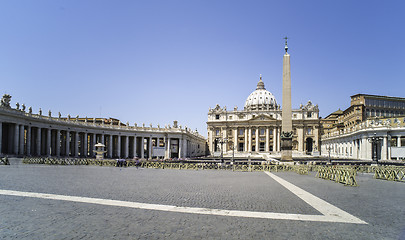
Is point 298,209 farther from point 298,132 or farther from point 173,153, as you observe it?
point 298,132

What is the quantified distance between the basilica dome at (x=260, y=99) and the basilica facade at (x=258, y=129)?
25.2 metres

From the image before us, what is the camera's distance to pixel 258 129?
114 meters

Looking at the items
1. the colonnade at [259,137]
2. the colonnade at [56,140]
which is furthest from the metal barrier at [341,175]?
the colonnade at [259,137]

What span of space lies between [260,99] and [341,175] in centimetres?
12903

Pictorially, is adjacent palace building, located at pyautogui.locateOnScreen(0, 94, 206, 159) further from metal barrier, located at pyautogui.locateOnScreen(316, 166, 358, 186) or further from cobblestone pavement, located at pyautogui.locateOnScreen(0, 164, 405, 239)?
cobblestone pavement, located at pyautogui.locateOnScreen(0, 164, 405, 239)

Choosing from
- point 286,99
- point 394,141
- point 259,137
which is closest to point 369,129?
point 394,141

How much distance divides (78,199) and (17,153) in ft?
130

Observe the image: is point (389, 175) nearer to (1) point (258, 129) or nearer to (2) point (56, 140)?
(2) point (56, 140)

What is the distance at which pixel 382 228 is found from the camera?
7824mm

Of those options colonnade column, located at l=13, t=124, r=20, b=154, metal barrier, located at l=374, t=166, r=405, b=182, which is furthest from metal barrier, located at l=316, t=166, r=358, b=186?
colonnade column, located at l=13, t=124, r=20, b=154

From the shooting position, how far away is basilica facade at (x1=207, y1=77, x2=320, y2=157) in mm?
110938

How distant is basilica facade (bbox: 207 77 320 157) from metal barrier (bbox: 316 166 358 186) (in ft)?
273

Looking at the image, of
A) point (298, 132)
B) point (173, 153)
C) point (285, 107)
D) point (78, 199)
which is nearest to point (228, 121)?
point (298, 132)

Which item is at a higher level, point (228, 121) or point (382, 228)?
point (228, 121)
